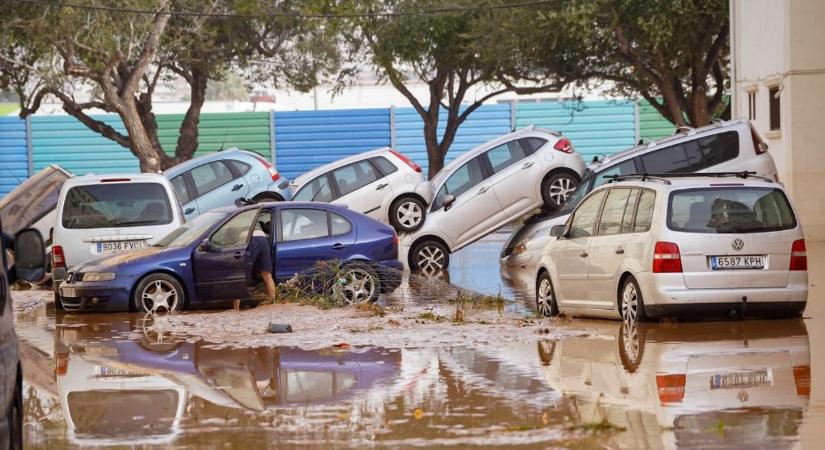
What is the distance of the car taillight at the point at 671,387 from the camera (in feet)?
30.3

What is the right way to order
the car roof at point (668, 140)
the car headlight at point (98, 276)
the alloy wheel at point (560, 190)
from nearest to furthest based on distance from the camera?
1. the car headlight at point (98, 276)
2. the car roof at point (668, 140)
3. the alloy wheel at point (560, 190)

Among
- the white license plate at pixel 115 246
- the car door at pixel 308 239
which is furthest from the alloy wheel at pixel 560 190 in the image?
the white license plate at pixel 115 246

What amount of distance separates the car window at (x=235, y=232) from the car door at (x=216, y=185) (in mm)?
7287

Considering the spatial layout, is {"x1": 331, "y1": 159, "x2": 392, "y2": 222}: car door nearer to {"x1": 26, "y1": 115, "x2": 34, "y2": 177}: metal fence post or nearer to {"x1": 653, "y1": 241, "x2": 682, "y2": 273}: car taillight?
{"x1": 653, "y1": 241, "x2": 682, "y2": 273}: car taillight

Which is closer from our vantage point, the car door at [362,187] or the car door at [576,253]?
the car door at [576,253]

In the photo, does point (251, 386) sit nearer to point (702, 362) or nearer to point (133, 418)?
point (133, 418)

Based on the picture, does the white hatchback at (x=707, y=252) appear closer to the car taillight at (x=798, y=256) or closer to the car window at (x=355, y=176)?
the car taillight at (x=798, y=256)

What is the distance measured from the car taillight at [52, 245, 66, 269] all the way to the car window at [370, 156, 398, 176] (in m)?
7.73

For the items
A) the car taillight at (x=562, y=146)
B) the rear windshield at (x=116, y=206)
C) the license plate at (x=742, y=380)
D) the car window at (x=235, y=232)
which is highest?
the car taillight at (x=562, y=146)

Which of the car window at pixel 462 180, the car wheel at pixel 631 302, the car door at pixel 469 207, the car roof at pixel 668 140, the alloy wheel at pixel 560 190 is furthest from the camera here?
the car window at pixel 462 180

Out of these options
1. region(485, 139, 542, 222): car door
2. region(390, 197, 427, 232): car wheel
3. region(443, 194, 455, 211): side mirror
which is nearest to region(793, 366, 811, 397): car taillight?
region(485, 139, 542, 222): car door

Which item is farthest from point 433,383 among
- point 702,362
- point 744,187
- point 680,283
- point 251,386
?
point 744,187

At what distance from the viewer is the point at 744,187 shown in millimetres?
13477

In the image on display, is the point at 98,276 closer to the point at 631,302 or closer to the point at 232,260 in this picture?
the point at 232,260
